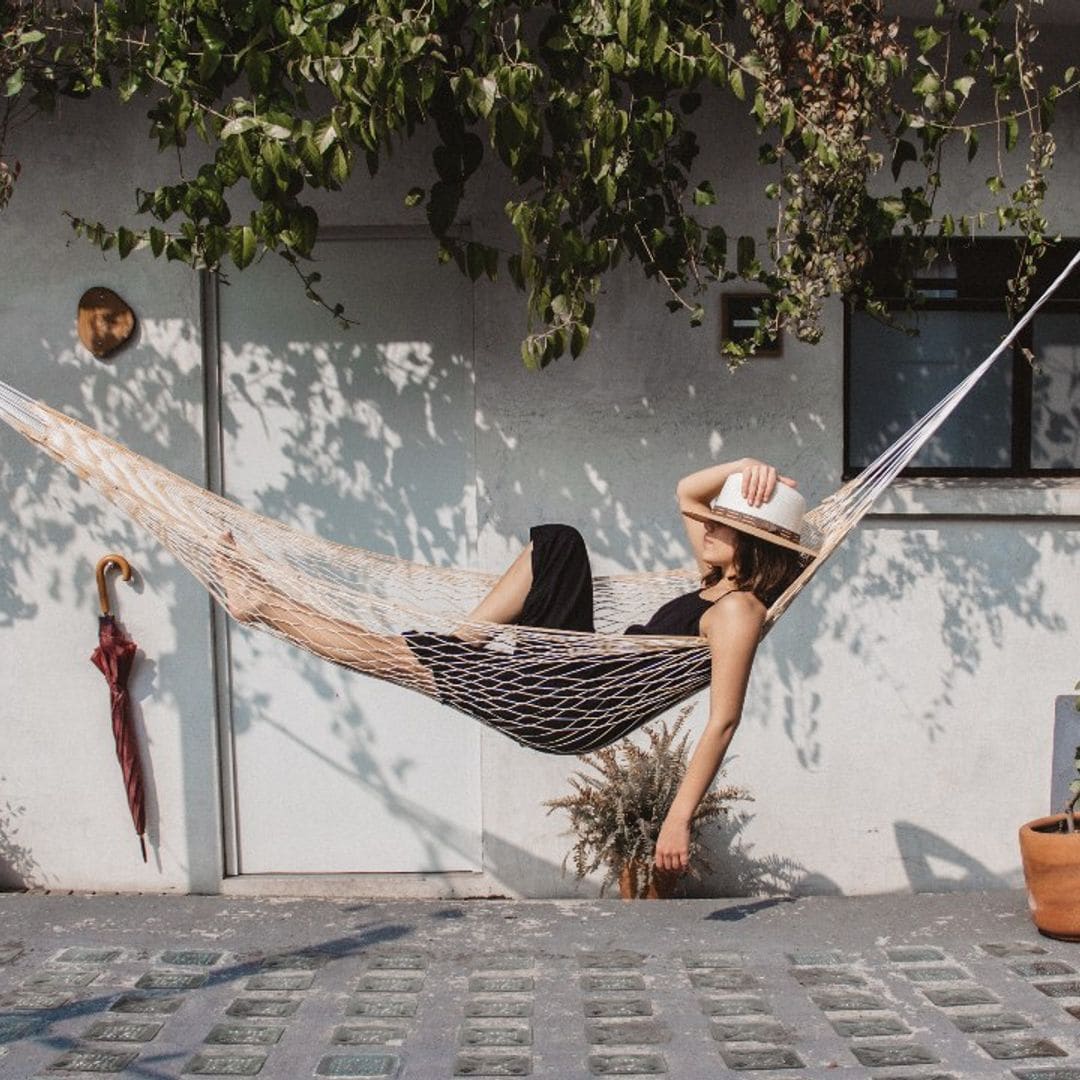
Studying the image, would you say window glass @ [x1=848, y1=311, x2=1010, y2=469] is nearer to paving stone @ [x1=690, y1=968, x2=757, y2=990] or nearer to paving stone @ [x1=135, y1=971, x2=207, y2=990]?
paving stone @ [x1=690, y1=968, x2=757, y2=990]

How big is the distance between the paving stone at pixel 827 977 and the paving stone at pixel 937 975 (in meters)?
0.14

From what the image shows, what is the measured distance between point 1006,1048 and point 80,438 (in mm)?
2391

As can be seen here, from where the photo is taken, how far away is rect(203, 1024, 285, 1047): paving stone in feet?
9.14

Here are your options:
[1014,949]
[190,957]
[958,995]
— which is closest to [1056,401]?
[1014,949]

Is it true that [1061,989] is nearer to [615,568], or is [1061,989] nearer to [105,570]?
[615,568]

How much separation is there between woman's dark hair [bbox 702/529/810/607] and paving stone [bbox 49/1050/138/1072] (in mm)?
1633

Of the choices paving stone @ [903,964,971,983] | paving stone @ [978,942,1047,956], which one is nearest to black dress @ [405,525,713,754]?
paving stone @ [903,964,971,983]

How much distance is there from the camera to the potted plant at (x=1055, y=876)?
11.0 ft

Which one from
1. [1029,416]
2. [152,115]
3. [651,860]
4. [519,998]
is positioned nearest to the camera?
[519,998]

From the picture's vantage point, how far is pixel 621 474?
3869 millimetres

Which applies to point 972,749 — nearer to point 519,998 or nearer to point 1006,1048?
point 1006,1048

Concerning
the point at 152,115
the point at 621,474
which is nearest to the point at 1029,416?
the point at 621,474

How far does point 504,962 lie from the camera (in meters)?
3.30

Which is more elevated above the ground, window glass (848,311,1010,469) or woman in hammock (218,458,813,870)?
window glass (848,311,1010,469)
